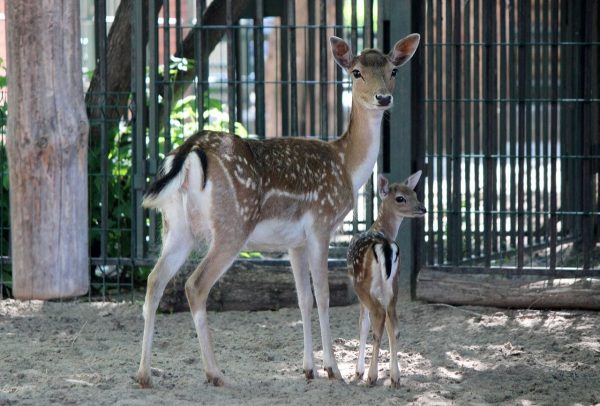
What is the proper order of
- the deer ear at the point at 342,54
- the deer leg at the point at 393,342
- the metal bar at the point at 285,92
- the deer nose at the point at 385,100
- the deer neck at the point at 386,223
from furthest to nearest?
1. the metal bar at the point at 285,92
2. the deer ear at the point at 342,54
3. the deer neck at the point at 386,223
4. the deer nose at the point at 385,100
5. the deer leg at the point at 393,342

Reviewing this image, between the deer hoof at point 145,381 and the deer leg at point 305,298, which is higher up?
the deer leg at point 305,298

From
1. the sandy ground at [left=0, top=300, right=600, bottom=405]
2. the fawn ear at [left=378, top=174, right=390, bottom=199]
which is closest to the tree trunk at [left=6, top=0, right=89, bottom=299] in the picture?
the sandy ground at [left=0, top=300, right=600, bottom=405]

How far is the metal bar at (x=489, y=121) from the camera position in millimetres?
8386

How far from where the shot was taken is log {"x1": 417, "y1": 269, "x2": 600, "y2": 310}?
806cm

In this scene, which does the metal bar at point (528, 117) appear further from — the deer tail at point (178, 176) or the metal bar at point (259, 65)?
the deer tail at point (178, 176)

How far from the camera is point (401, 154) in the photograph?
8438 mm

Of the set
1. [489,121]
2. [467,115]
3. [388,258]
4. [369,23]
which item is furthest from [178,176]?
[467,115]

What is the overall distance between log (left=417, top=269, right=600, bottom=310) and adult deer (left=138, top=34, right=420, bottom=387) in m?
1.75

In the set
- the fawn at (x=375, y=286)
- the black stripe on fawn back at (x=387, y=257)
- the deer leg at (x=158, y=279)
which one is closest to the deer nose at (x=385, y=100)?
the fawn at (x=375, y=286)

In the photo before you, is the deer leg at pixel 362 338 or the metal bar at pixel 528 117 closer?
the deer leg at pixel 362 338

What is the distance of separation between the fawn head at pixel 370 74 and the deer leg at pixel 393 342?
4.42 ft

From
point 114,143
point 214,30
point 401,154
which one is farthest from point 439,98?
point 114,143

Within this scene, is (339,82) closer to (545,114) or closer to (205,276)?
(545,114)

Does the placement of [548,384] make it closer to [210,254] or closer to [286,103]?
[210,254]
